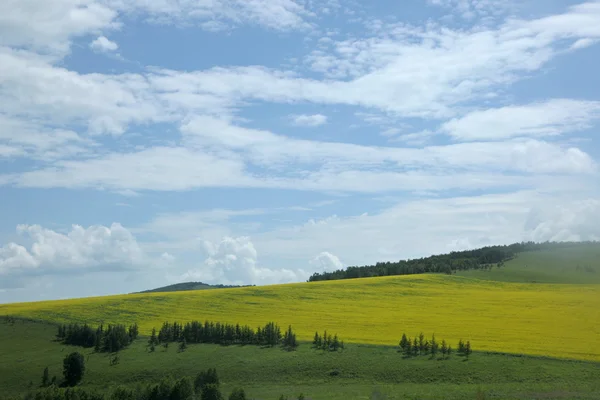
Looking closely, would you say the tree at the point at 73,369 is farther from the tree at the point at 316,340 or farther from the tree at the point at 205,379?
the tree at the point at 316,340

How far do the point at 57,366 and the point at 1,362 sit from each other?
8634 millimetres

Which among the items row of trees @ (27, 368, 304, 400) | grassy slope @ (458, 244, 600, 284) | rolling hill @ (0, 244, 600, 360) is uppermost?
grassy slope @ (458, 244, 600, 284)

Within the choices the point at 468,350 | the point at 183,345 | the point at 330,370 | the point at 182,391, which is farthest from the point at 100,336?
the point at 468,350

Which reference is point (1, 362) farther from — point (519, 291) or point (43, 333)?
point (519, 291)

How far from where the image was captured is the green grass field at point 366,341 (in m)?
59.8

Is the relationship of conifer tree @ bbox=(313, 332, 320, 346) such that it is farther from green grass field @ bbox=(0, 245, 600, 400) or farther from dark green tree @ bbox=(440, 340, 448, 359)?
dark green tree @ bbox=(440, 340, 448, 359)

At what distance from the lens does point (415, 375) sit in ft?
206

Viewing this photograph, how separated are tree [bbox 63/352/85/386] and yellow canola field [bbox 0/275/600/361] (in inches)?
668

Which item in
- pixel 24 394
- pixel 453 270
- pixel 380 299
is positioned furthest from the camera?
pixel 453 270

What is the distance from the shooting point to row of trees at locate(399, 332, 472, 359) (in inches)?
2655

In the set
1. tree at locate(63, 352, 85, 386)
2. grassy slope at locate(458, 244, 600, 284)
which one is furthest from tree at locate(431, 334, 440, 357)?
grassy slope at locate(458, 244, 600, 284)

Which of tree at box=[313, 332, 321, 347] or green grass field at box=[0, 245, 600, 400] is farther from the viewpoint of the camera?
tree at box=[313, 332, 321, 347]

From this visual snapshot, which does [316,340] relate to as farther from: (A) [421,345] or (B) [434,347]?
(B) [434,347]

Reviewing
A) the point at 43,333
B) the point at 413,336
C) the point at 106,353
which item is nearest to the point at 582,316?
the point at 413,336
